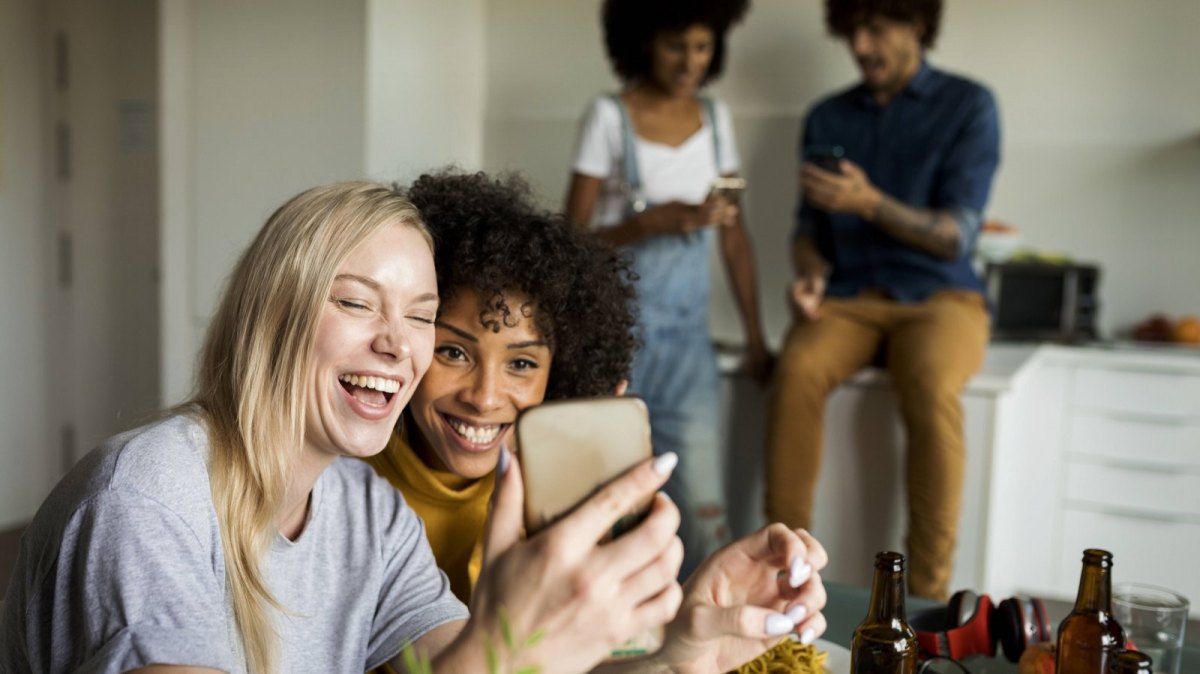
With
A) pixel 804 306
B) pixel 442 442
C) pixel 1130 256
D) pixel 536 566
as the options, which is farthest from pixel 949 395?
pixel 536 566

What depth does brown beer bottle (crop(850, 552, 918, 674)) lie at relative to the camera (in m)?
0.94

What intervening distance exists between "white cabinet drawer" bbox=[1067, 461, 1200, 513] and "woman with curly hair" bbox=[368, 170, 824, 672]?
2528mm

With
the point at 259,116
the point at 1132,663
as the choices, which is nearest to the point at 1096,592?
the point at 1132,663

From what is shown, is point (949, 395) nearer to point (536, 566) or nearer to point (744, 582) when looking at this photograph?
point (744, 582)

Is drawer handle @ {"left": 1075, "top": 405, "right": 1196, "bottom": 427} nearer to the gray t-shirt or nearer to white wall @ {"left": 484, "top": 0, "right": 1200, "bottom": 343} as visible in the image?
white wall @ {"left": 484, "top": 0, "right": 1200, "bottom": 343}

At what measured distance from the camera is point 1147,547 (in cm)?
332

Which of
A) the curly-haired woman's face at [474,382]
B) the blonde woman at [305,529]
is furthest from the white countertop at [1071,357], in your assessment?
the blonde woman at [305,529]

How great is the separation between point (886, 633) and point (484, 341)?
0.57 m

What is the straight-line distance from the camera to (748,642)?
3.32ft

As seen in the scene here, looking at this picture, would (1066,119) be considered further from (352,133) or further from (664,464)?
(664,464)

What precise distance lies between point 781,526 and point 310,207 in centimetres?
52

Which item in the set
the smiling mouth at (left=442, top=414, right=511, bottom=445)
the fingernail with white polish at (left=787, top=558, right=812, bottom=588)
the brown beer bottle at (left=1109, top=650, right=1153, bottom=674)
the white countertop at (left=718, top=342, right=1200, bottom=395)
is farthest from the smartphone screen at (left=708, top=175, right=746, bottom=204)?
the brown beer bottle at (left=1109, top=650, right=1153, bottom=674)

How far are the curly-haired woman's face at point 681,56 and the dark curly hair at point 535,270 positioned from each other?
1.51 meters

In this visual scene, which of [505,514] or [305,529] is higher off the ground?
[505,514]
